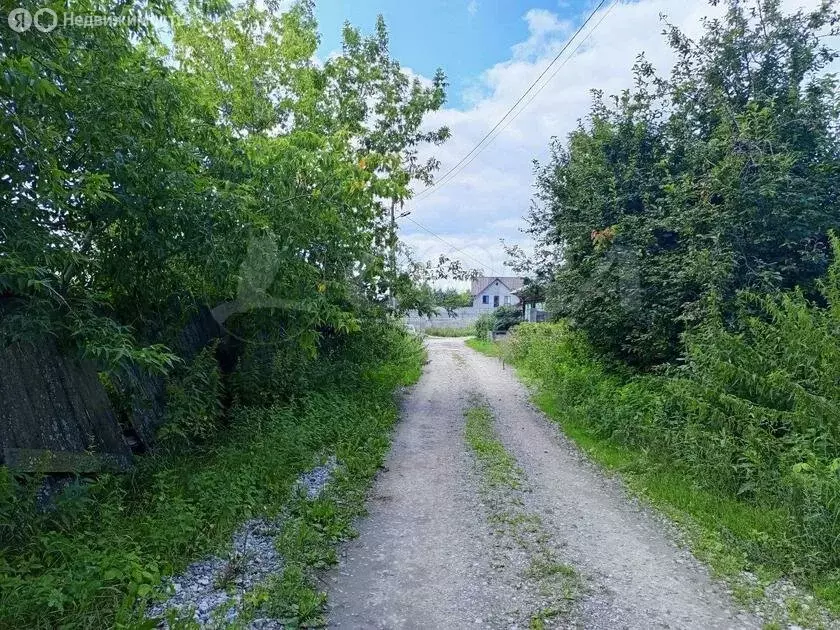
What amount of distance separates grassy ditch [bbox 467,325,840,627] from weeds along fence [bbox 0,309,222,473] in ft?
17.4

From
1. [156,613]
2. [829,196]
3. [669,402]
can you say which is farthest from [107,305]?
[829,196]

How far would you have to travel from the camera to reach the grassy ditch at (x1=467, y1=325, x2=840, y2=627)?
3482 mm

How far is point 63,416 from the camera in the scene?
4.47 m

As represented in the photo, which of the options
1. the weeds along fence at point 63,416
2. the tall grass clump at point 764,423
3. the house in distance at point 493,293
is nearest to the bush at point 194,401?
the weeds along fence at point 63,416

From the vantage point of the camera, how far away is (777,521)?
423 centimetres

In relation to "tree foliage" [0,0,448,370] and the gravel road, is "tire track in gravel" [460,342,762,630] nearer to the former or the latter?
the gravel road

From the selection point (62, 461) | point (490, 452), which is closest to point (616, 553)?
point (490, 452)

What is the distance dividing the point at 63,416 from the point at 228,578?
237cm

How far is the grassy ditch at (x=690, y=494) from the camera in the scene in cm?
348

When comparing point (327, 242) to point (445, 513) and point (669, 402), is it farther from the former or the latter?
point (669, 402)

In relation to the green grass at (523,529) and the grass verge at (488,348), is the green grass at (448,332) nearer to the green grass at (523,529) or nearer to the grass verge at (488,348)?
the grass verge at (488,348)

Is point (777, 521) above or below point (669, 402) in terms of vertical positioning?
below

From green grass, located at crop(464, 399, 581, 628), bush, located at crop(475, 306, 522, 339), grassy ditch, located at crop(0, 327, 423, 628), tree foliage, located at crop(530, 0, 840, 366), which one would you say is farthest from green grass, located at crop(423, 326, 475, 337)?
grassy ditch, located at crop(0, 327, 423, 628)

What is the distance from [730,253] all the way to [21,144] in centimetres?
731
